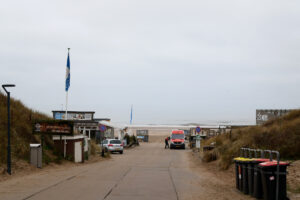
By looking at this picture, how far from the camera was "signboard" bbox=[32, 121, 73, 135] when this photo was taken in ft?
83.6

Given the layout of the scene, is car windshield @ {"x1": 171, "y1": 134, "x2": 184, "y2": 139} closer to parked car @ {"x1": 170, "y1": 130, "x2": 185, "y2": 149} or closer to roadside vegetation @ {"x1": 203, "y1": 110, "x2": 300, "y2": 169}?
parked car @ {"x1": 170, "y1": 130, "x2": 185, "y2": 149}

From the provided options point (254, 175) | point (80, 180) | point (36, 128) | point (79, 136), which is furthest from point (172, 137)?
point (254, 175)

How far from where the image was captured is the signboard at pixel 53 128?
25.5 m

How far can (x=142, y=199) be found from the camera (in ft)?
37.4

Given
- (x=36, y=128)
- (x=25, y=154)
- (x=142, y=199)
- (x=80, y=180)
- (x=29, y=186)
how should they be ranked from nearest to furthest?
(x=142, y=199) → (x=29, y=186) → (x=80, y=180) → (x=25, y=154) → (x=36, y=128)

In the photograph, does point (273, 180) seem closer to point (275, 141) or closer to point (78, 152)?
point (275, 141)

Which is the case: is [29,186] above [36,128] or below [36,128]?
below

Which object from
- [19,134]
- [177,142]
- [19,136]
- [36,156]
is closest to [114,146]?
[177,142]

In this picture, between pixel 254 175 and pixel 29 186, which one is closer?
pixel 254 175

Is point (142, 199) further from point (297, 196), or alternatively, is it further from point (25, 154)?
point (25, 154)

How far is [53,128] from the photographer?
2592cm

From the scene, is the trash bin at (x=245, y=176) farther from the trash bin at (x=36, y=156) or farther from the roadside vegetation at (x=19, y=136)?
the trash bin at (x=36, y=156)

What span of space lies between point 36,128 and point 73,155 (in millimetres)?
3683

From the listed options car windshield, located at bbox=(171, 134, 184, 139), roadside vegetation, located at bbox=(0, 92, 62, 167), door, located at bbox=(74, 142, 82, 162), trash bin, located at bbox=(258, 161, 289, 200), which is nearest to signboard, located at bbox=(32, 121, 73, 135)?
roadside vegetation, located at bbox=(0, 92, 62, 167)
